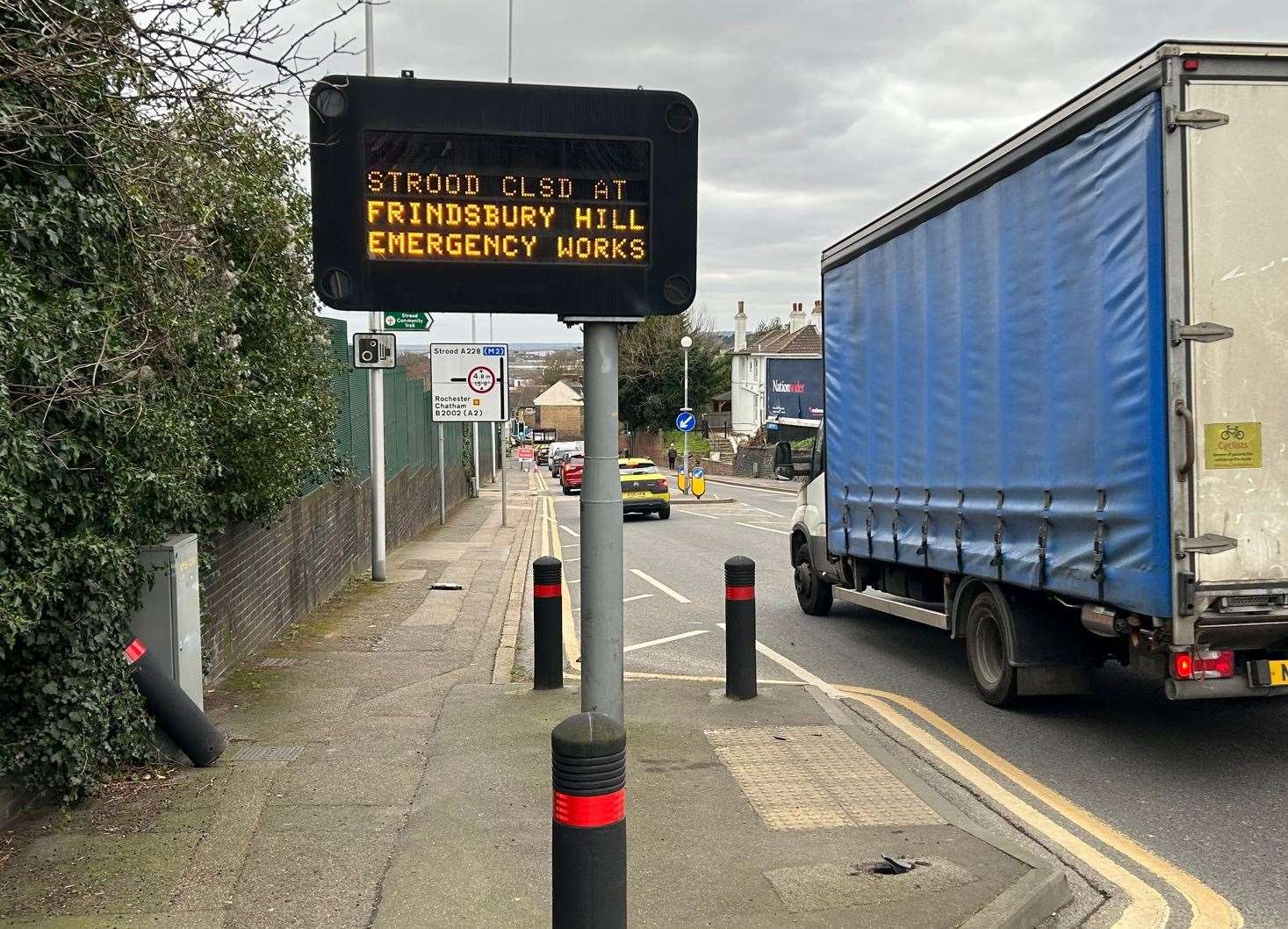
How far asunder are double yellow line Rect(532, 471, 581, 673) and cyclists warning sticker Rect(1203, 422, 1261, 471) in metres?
4.40

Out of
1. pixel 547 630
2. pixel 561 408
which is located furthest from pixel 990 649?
pixel 561 408

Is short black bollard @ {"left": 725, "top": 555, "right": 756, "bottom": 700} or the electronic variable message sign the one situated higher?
the electronic variable message sign

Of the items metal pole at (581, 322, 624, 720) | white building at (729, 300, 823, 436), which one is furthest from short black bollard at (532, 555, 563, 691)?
white building at (729, 300, 823, 436)

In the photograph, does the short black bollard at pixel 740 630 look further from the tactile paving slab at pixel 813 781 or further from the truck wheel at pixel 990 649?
the truck wheel at pixel 990 649

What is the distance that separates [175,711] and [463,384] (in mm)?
16549

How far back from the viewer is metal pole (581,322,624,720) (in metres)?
5.09

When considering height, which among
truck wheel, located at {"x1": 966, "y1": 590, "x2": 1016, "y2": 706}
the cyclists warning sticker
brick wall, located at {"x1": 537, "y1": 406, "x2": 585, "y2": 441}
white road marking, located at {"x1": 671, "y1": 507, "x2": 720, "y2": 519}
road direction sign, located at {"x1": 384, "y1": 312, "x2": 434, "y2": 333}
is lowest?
white road marking, located at {"x1": 671, "y1": 507, "x2": 720, "y2": 519}

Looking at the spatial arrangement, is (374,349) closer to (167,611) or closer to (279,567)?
(279,567)

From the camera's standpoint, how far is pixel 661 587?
1584cm

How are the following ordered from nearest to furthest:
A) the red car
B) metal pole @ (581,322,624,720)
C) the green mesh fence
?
metal pole @ (581,322,624,720) < the green mesh fence < the red car

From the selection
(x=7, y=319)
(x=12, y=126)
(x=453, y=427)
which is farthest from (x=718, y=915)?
(x=453, y=427)

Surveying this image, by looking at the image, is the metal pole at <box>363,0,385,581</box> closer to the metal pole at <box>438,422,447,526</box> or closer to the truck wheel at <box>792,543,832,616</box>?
the truck wheel at <box>792,543,832,616</box>

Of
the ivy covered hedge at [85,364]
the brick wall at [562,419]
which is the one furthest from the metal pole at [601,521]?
the brick wall at [562,419]

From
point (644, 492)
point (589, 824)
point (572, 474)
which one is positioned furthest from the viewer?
point (572, 474)
